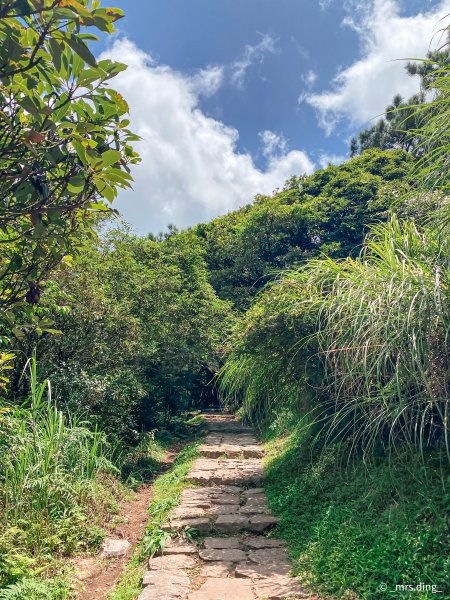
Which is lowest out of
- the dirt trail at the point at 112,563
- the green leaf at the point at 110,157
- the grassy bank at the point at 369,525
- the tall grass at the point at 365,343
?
the dirt trail at the point at 112,563

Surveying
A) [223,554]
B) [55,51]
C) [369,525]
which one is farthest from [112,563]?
[55,51]

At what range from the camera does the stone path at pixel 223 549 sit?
2.83 metres

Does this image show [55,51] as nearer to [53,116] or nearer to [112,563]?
[53,116]

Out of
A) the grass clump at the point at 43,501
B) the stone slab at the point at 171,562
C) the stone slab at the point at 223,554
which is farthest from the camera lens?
the stone slab at the point at 223,554

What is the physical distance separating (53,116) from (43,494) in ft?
9.75

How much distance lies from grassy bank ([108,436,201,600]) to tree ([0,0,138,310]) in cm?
226

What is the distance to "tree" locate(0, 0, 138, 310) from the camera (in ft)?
4.31

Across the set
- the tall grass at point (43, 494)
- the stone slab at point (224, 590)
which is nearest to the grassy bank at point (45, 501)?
the tall grass at point (43, 494)

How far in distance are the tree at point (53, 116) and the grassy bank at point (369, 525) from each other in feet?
7.84

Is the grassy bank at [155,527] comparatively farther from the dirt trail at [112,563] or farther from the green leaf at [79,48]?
the green leaf at [79,48]

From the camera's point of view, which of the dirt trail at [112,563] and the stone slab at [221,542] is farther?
the stone slab at [221,542]

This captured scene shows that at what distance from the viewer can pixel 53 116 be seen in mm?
1562

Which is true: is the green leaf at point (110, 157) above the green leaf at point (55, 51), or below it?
below

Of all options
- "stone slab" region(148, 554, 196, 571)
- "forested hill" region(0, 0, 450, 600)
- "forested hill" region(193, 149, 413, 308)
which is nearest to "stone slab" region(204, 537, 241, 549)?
"forested hill" region(0, 0, 450, 600)
